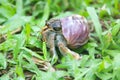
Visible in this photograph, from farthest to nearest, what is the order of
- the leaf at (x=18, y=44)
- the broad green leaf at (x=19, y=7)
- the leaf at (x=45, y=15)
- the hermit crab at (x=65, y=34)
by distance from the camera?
the broad green leaf at (x=19, y=7)
the leaf at (x=45, y=15)
the hermit crab at (x=65, y=34)
the leaf at (x=18, y=44)

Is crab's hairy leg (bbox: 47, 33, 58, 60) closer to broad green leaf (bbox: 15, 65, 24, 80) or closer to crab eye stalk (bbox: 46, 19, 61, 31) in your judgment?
crab eye stalk (bbox: 46, 19, 61, 31)

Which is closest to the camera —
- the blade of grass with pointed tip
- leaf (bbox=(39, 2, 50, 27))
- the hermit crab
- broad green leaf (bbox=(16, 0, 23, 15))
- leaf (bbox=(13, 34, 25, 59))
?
leaf (bbox=(13, 34, 25, 59))

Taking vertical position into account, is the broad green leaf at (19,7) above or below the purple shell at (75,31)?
above

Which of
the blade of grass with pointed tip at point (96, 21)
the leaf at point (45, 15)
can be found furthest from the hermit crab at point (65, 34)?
the leaf at point (45, 15)

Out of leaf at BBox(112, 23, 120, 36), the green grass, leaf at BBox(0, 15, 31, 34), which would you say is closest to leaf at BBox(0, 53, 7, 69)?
the green grass

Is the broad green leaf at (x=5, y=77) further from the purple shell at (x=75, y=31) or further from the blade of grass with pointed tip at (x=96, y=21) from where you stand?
the blade of grass with pointed tip at (x=96, y=21)

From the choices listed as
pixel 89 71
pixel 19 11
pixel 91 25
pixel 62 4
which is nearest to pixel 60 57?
pixel 89 71

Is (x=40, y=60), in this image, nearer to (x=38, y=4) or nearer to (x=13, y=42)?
(x=13, y=42)

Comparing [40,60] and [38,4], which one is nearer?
[40,60]
